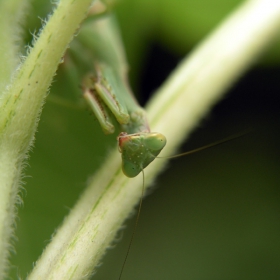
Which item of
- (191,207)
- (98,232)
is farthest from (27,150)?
(191,207)

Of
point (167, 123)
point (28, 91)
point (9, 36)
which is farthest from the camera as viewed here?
point (167, 123)

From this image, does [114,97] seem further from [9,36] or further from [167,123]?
[9,36]

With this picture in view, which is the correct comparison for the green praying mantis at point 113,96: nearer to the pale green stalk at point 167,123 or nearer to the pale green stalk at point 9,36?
the pale green stalk at point 167,123

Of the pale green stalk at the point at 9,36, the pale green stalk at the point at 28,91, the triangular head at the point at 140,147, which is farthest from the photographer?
the triangular head at the point at 140,147

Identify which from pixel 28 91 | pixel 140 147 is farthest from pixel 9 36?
pixel 140 147

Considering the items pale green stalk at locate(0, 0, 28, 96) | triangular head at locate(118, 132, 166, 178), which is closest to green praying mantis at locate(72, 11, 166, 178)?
triangular head at locate(118, 132, 166, 178)

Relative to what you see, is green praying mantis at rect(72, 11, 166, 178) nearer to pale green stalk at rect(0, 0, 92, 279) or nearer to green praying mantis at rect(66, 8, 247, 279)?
green praying mantis at rect(66, 8, 247, 279)

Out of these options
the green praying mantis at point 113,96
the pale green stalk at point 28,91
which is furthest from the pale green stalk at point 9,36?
the green praying mantis at point 113,96
